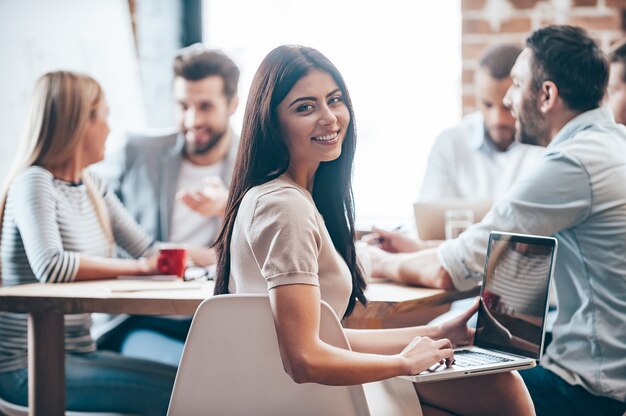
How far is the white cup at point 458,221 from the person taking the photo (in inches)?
91.5

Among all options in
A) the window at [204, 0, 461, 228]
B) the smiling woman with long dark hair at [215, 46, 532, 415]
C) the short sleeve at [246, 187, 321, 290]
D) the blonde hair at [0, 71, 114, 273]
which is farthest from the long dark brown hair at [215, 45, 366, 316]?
the window at [204, 0, 461, 228]

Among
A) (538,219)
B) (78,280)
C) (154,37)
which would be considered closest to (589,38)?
(538,219)

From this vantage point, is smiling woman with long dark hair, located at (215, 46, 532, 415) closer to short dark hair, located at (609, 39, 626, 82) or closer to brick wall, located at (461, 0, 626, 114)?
short dark hair, located at (609, 39, 626, 82)

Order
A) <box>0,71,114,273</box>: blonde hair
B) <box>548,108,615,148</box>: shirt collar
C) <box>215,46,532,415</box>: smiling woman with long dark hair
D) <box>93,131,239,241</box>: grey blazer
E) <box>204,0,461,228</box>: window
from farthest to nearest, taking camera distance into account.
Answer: <box>204,0,461,228</box>: window, <box>93,131,239,241</box>: grey blazer, <box>0,71,114,273</box>: blonde hair, <box>548,108,615,148</box>: shirt collar, <box>215,46,532,415</box>: smiling woman with long dark hair

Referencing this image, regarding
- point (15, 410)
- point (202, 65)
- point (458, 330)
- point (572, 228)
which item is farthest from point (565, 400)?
point (202, 65)

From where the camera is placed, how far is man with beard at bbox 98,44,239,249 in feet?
9.50

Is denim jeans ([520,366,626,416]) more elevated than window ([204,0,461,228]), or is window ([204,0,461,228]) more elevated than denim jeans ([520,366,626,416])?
window ([204,0,461,228])

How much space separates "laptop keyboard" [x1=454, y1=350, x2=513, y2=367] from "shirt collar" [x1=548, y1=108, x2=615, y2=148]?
2.08 feet

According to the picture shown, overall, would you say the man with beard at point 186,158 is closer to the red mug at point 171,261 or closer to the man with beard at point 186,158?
the man with beard at point 186,158

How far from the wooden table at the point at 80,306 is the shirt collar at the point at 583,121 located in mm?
460

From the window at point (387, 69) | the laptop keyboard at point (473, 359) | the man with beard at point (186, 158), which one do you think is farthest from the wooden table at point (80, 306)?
the window at point (387, 69)

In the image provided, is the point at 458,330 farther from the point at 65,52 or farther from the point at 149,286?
the point at 65,52

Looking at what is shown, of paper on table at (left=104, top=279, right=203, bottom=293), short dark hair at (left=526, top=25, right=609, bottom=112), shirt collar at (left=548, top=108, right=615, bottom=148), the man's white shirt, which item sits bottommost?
paper on table at (left=104, top=279, right=203, bottom=293)

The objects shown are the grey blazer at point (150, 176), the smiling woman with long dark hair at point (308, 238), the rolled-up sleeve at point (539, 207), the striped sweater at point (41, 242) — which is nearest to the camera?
the smiling woman with long dark hair at point (308, 238)
